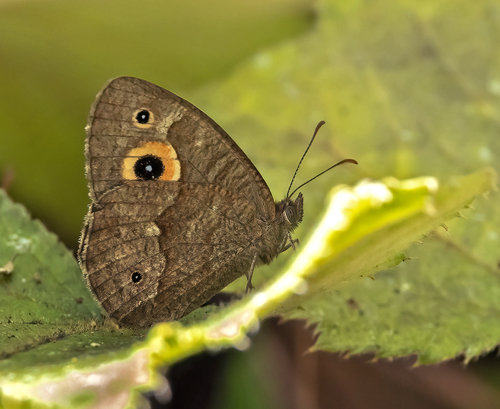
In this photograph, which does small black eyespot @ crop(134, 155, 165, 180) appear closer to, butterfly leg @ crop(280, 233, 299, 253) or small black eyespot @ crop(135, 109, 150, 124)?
small black eyespot @ crop(135, 109, 150, 124)

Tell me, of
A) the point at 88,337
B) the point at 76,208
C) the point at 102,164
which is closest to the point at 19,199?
the point at 76,208

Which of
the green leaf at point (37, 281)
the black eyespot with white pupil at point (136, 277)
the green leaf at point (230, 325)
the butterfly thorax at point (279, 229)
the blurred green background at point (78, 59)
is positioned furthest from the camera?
the blurred green background at point (78, 59)

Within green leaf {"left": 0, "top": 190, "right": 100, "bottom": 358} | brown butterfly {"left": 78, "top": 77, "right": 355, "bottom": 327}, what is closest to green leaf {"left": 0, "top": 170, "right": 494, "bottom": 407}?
green leaf {"left": 0, "top": 190, "right": 100, "bottom": 358}

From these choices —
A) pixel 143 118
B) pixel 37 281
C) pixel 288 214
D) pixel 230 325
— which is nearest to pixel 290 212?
pixel 288 214

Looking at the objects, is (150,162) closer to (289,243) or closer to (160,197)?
(160,197)

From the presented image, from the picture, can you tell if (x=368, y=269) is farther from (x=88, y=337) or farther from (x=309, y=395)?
(x=309, y=395)

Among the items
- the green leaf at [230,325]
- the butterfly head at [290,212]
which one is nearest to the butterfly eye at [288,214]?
the butterfly head at [290,212]

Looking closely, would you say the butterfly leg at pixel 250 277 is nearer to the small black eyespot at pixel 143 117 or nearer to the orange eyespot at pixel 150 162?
the orange eyespot at pixel 150 162
